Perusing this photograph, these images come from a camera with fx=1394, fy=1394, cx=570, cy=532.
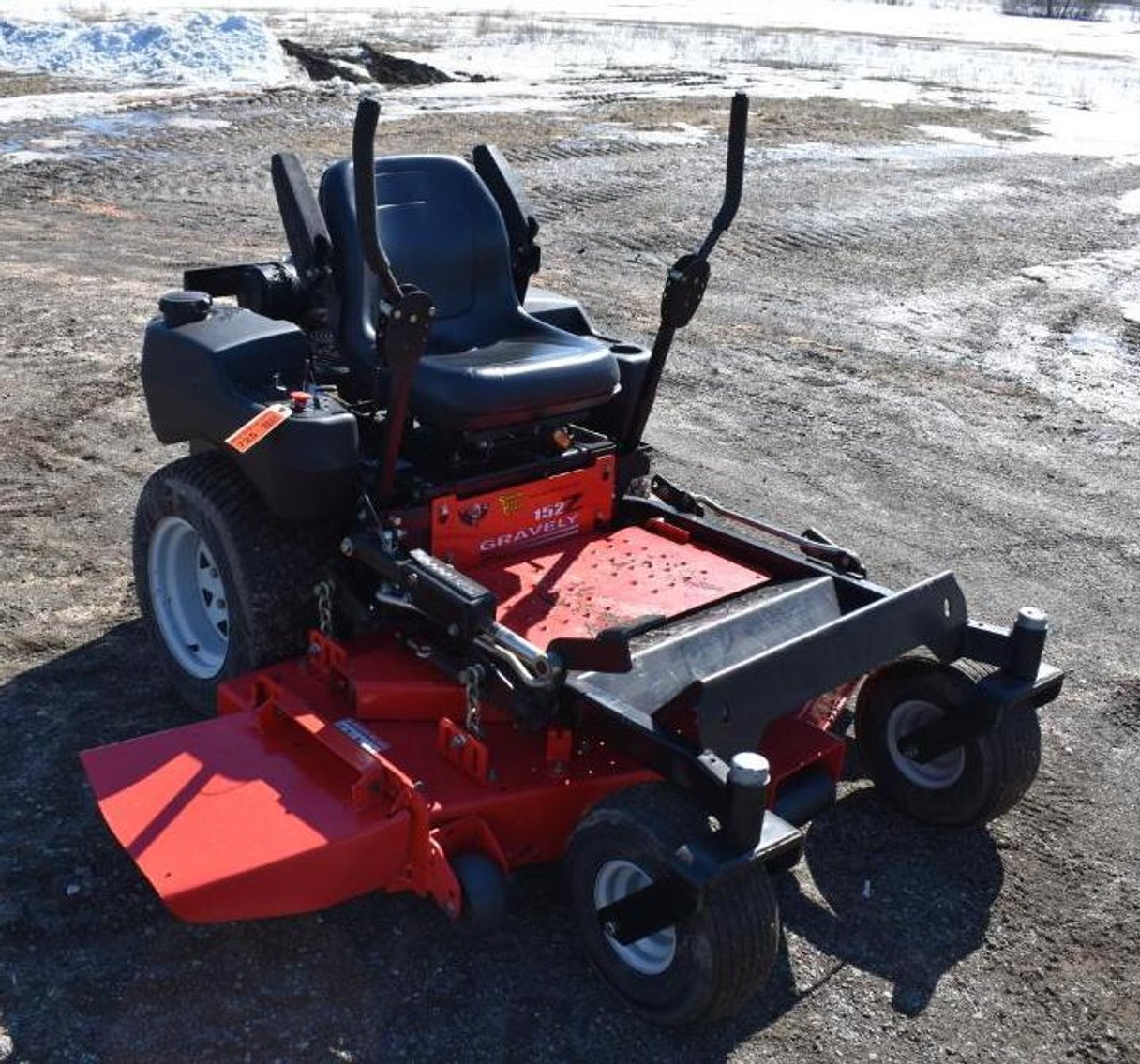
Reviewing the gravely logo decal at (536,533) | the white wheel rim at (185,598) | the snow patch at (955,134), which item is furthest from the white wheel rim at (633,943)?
the snow patch at (955,134)

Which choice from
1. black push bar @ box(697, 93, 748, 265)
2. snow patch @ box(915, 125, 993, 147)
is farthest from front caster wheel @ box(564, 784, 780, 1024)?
snow patch @ box(915, 125, 993, 147)

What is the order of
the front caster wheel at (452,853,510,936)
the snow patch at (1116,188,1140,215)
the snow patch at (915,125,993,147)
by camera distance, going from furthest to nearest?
the snow patch at (915,125,993,147) < the snow patch at (1116,188,1140,215) < the front caster wheel at (452,853,510,936)

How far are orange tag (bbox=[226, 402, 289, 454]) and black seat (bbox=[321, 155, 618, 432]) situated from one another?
38cm

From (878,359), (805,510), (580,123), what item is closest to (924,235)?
(878,359)

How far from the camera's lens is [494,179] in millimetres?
4570

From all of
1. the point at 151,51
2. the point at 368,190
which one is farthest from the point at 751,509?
the point at 151,51

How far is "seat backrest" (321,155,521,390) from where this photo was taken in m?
4.08

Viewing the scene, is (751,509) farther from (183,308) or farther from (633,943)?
(633,943)

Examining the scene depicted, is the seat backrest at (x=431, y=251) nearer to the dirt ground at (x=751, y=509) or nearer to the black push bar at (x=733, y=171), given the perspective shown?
the black push bar at (x=733, y=171)

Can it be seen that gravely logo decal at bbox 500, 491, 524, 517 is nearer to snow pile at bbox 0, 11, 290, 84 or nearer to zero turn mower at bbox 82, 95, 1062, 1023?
zero turn mower at bbox 82, 95, 1062, 1023

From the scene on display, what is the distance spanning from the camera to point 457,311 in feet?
14.0

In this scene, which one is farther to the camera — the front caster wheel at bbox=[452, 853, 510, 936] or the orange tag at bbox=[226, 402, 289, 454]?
the orange tag at bbox=[226, 402, 289, 454]

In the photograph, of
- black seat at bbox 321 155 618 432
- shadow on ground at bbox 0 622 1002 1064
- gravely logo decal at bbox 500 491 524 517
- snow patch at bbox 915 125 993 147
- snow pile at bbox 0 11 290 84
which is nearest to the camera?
shadow on ground at bbox 0 622 1002 1064

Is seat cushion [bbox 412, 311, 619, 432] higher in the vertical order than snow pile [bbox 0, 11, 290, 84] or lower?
higher
